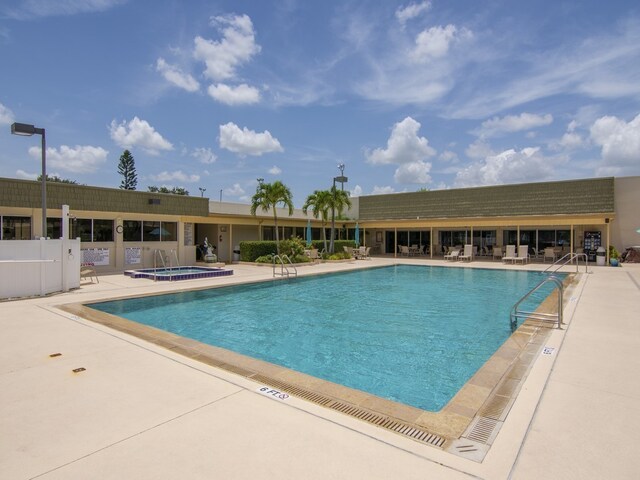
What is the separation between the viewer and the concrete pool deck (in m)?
2.65

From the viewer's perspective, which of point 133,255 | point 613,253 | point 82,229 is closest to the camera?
point 82,229

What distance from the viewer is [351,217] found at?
3306 centimetres

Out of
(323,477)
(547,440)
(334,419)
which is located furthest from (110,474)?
(547,440)

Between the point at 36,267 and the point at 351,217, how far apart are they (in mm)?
25404

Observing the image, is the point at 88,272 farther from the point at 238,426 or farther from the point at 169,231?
the point at 238,426

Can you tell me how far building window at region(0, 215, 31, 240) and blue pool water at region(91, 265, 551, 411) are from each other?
688 centimetres

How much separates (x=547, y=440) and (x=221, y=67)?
50.8 ft

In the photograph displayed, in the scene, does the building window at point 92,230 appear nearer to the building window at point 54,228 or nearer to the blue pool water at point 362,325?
the building window at point 54,228

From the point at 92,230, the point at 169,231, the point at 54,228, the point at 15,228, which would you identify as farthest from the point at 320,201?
the point at 15,228

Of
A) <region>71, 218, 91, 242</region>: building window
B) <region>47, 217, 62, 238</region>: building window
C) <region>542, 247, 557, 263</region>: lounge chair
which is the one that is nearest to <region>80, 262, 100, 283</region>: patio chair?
<region>71, 218, 91, 242</region>: building window

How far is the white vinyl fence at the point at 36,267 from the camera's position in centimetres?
941

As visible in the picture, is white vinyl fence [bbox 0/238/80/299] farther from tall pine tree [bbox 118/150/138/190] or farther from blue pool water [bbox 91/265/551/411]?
tall pine tree [bbox 118/150/138/190]

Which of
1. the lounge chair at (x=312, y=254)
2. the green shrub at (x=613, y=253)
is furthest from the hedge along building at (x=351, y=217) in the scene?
the lounge chair at (x=312, y=254)

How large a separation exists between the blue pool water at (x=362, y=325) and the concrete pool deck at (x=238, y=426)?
4.48 feet
